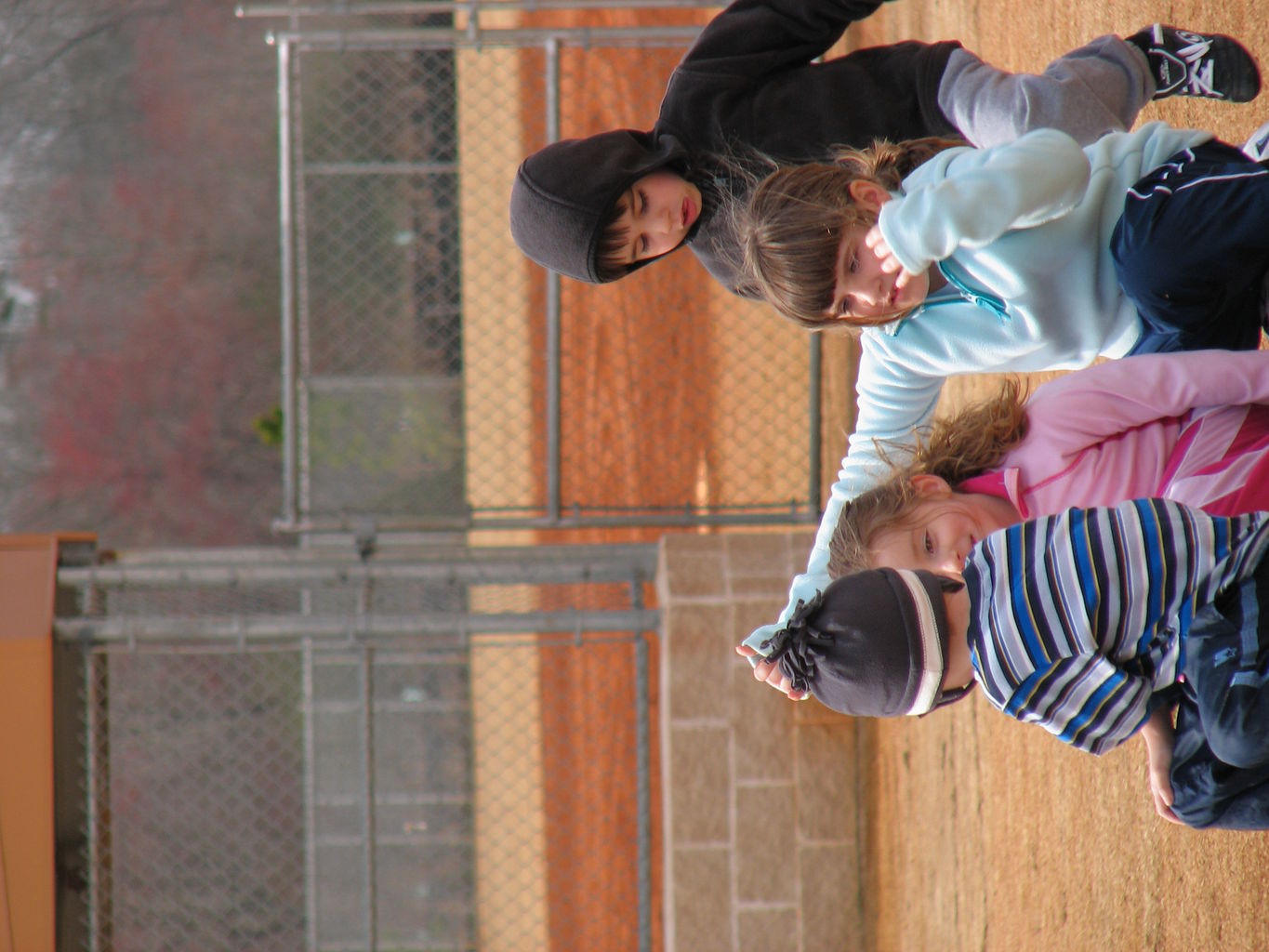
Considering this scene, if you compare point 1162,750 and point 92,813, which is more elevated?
A: point 1162,750

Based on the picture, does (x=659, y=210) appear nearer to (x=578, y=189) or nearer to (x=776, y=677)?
(x=578, y=189)

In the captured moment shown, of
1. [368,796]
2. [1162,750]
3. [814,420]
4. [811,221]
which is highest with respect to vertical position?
[811,221]

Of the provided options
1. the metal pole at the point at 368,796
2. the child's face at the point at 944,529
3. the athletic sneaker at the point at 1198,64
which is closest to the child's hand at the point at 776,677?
the child's face at the point at 944,529

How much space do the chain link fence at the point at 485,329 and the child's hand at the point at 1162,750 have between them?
280cm

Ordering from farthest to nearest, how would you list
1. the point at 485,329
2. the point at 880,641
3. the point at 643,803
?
the point at 485,329
the point at 643,803
the point at 880,641

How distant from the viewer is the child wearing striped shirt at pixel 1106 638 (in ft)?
4.58

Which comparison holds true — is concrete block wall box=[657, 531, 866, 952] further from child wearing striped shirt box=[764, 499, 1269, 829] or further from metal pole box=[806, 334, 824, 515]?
child wearing striped shirt box=[764, 499, 1269, 829]

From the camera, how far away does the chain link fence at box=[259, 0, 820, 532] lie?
445 cm

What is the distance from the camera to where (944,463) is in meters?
1.97

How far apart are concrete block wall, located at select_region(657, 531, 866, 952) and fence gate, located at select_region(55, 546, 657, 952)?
14 centimetres

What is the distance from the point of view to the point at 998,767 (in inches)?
137

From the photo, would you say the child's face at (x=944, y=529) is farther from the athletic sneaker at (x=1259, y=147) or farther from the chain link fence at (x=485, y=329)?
the chain link fence at (x=485, y=329)

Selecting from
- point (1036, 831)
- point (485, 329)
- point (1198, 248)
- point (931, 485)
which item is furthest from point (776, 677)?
point (485, 329)

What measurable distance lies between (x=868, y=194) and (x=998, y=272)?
0.91 feet
